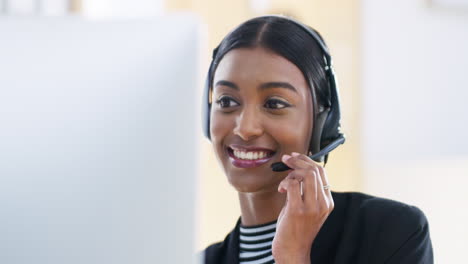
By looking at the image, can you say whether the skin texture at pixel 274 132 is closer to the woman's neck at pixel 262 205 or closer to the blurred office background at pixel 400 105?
the woman's neck at pixel 262 205

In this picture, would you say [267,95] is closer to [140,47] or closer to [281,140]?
[281,140]

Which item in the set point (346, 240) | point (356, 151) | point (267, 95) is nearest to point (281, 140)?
point (267, 95)

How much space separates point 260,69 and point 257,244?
1.07 feet

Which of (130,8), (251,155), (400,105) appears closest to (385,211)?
(251,155)

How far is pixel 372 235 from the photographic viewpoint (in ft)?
3.86

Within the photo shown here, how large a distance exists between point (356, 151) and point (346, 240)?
2.16 m

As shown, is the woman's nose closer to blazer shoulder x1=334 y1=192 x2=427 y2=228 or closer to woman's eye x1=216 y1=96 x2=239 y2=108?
woman's eye x1=216 y1=96 x2=239 y2=108

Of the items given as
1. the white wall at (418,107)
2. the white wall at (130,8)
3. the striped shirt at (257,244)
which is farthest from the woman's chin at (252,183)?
the white wall at (418,107)

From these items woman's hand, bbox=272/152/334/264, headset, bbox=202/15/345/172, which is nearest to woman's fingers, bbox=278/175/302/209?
woman's hand, bbox=272/152/334/264

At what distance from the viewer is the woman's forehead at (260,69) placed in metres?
1.15

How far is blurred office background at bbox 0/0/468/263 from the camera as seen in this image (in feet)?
10.7

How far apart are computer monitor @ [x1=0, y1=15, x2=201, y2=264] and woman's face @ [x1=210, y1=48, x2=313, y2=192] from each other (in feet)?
1.70

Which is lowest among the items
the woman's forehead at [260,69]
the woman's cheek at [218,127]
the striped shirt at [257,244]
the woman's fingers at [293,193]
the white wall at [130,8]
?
the striped shirt at [257,244]

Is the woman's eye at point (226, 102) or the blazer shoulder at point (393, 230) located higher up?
the woman's eye at point (226, 102)
